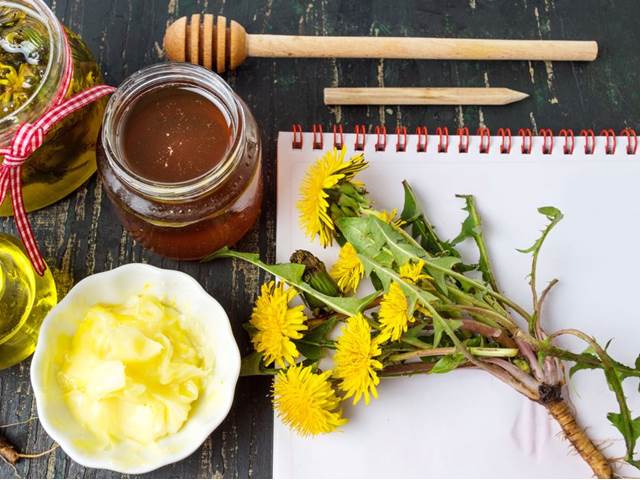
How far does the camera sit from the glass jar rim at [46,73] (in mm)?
687

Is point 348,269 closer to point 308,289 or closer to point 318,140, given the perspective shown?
point 308,289

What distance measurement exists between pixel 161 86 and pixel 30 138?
A: 15cm

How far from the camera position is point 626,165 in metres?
0.90

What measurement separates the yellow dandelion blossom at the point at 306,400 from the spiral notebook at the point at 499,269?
55mm

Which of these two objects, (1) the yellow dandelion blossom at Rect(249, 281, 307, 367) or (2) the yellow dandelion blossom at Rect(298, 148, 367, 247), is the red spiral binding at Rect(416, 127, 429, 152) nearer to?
(2) the yellow dandelion blossom at Rect(298, 148, 367, 247)

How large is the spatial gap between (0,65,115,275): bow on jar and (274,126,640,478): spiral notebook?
0.25 m

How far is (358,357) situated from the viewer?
741mm

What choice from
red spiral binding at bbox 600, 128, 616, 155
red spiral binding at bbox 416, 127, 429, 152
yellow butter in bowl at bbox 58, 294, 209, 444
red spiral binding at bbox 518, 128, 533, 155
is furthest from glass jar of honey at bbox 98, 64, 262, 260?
red spiral binding at bbox 600, 128, 616, 155

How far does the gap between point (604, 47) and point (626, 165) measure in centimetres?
Answer: 17

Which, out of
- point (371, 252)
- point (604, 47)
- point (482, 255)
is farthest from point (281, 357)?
point (604, 47)

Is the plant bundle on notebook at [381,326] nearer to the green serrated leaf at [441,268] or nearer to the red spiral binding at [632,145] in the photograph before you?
the green serrated leaf at [441,268]

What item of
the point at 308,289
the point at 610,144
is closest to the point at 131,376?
the point at 308,289

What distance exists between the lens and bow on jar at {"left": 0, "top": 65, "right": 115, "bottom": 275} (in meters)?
0.68

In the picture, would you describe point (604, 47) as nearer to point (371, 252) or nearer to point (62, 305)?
point (371, 252)
